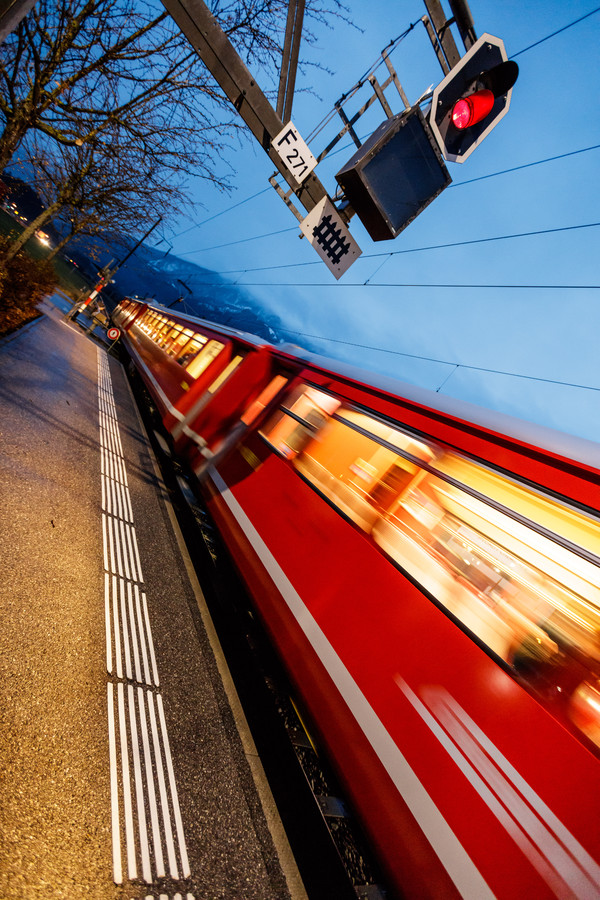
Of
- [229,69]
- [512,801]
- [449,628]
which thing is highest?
[229,69]

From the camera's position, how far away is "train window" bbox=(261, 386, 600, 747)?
139 centimetres

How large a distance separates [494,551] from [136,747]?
2332 millimetres

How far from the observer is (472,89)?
7.09ft

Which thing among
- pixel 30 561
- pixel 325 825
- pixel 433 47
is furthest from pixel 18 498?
pixel 433 47

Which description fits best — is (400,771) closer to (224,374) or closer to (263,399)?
(263,399)

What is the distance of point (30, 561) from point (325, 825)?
2.70 meters

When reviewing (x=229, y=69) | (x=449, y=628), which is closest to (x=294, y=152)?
(x=229, y=69)

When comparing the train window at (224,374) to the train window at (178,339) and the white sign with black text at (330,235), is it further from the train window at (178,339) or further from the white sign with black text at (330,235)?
the train window at (178,339)

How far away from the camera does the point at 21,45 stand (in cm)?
407

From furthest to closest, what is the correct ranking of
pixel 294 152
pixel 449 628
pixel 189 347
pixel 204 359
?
pixel 189 347
pixel 204 359
pixel 294 152
pixel 449 628

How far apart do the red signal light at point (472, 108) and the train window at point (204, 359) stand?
378 cm

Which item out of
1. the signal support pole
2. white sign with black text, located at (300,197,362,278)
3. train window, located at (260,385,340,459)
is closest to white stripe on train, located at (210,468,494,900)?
train window, located at (260,385,340,459)

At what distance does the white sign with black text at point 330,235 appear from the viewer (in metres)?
2.66

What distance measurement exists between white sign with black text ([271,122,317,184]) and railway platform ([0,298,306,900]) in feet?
11.8
